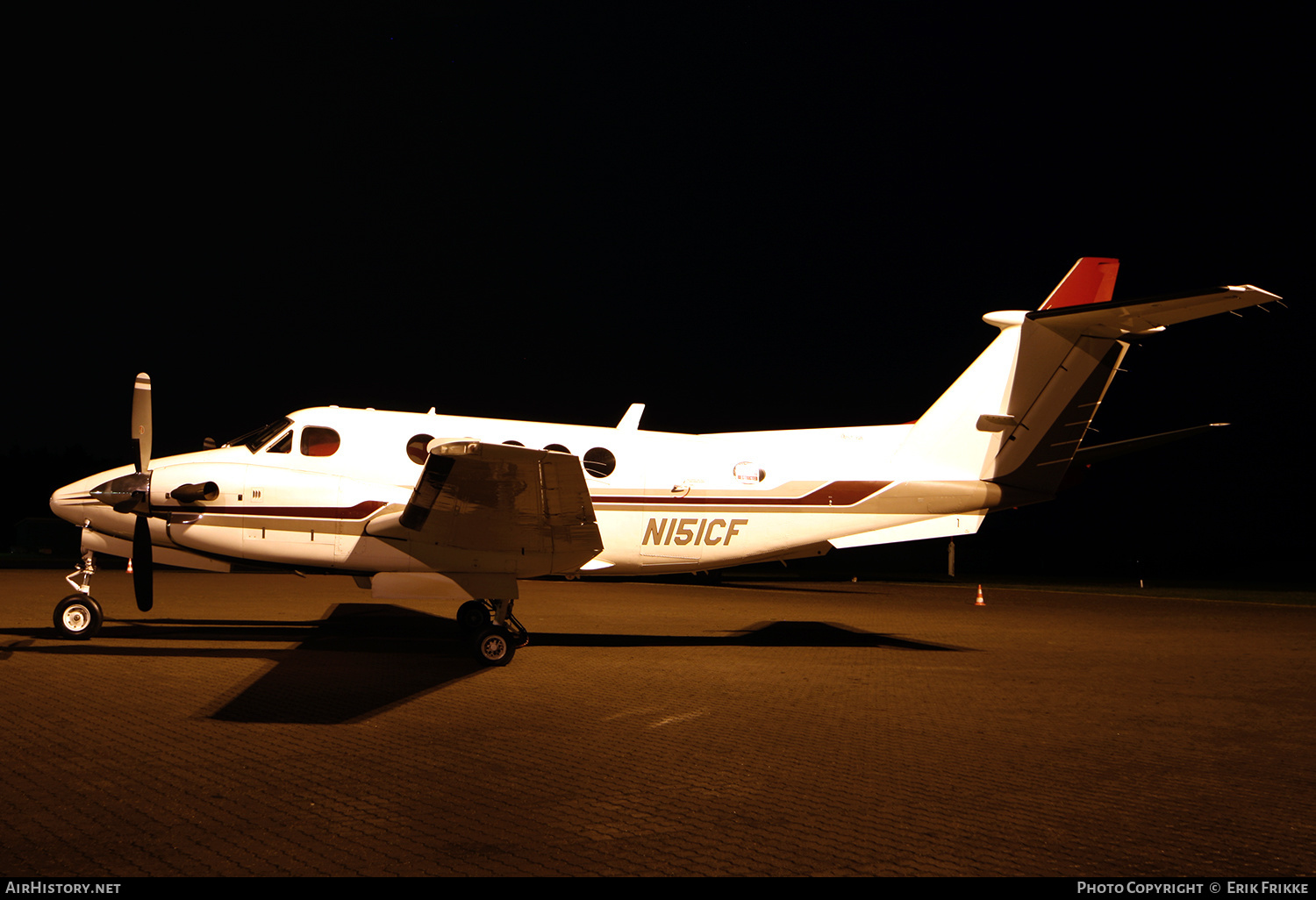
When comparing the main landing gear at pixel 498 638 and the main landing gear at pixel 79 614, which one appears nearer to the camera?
the main landing gear at pixel 498 638

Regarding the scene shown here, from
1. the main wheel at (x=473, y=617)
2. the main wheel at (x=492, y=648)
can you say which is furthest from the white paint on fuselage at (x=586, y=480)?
the main wheel at (x=473, y=617)

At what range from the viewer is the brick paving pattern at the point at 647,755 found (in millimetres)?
4336

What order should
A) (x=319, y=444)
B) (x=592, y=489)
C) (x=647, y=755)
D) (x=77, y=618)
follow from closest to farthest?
(x=647, y=755)
(x=77, y=618)
(x=319, y=444)
(x=592, y=489)

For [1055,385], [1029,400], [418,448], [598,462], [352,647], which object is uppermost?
[1055,385]

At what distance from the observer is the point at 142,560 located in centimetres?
1009

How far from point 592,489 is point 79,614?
693 cm

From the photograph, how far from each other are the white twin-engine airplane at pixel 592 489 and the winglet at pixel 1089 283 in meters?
0.02

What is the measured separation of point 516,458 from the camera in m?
8.05

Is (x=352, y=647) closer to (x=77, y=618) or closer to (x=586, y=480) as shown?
(x=77, y=618)

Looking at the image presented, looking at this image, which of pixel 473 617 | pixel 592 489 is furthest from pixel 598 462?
pixel 473 617

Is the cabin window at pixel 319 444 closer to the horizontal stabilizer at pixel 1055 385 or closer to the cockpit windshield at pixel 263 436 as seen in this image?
the cockpit windshield at pixel 263 436
